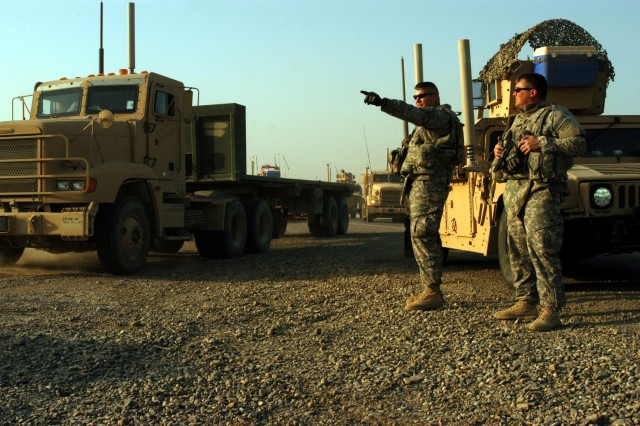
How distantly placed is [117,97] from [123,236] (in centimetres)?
232

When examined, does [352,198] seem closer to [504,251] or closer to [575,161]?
[575,161]

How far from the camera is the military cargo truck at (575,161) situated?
6.98 metres

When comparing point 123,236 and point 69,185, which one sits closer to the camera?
point 69,185

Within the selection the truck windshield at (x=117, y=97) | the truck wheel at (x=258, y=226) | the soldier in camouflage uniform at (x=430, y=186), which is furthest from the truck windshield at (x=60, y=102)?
the soldier in camouflage uniform at (x=430, y=186)

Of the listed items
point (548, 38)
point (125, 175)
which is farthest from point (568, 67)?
point (125, 175)

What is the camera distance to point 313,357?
4973mm

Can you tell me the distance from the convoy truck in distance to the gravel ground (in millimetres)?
1466

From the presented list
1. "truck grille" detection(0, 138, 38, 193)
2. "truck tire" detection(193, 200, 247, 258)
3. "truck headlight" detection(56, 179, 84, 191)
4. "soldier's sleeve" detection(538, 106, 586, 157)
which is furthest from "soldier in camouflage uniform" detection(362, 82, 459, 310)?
"truck tire" detection(193, 200, 247, 258)

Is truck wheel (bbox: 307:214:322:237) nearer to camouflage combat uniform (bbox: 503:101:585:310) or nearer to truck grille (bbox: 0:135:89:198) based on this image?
truck grille (bbox: 0:135:89:198)

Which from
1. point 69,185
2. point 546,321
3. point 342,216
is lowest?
point 546,321

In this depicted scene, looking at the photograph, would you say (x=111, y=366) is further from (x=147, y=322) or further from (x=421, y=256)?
(x=421, y=256)

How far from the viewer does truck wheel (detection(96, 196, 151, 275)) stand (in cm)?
984

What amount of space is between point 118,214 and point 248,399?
6385 millimetres

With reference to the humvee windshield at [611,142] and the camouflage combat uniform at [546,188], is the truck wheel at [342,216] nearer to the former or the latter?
the humvee windshield at [611,142]
